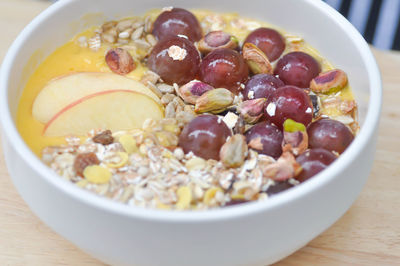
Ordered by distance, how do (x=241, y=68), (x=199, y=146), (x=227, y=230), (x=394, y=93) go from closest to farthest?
1. (x=227, y=230)
2. (x=199, y=146)
3. (x=241, y=68)
4. (x=394, y=93)

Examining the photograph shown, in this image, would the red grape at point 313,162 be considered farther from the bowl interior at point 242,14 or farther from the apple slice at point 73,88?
the apple slice at point 73,88

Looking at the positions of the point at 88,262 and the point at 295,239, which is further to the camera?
the point at 88,262

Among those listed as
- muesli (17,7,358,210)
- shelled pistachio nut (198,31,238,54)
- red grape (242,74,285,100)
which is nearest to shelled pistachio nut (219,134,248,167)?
muesli (17,7,358,210)

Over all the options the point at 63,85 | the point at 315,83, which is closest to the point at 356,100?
the point at 315,83

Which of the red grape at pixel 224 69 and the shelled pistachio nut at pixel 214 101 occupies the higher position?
the red grape at pixel 224 69

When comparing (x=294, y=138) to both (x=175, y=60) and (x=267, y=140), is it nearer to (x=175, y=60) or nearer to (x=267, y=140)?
(x=267, y=140)

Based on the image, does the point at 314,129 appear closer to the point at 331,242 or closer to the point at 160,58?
the point at 331,242

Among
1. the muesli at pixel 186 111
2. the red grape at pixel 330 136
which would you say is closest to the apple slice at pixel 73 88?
the muesli at pixel 186 111
